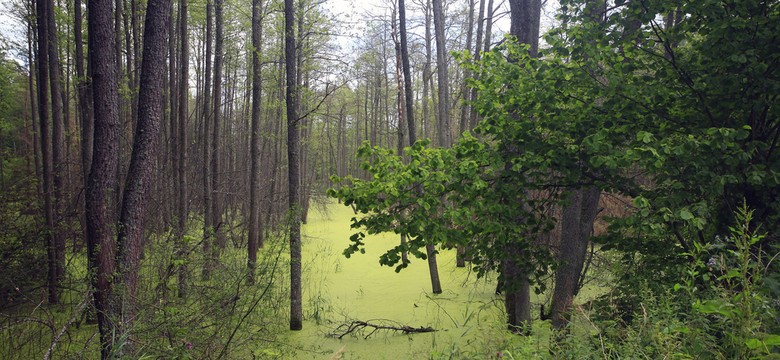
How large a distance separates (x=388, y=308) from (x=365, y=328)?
0.97 metres

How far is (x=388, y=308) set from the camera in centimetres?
758

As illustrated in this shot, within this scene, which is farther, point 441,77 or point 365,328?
point 441,77

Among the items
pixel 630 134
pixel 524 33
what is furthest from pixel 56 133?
pixel 630 134

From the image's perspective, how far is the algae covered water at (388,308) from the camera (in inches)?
223

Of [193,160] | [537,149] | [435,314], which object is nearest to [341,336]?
[435,314]

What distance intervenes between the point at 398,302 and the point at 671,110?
222 inches

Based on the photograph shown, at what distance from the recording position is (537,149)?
4.04 m

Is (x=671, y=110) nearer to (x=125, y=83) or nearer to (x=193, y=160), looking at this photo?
(x=125, y=83)

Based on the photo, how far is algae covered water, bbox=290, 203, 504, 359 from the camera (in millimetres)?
5656

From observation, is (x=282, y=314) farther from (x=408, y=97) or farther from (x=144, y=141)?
(x=408, y=97)

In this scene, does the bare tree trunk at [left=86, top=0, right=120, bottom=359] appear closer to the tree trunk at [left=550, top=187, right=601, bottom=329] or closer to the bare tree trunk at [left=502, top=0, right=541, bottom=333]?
the bare tree trunk at [left=502, top=0, right=541, bottom=333]

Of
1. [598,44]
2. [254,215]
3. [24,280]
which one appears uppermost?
[598,44]

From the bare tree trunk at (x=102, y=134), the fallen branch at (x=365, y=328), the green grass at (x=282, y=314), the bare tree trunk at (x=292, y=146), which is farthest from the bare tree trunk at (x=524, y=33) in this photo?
the bare tree trunk at (x=102, y=134)

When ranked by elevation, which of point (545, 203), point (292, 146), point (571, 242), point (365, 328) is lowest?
point (365, 328)
